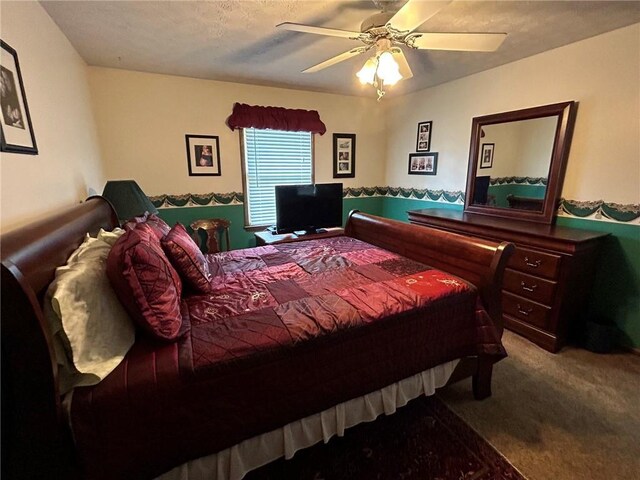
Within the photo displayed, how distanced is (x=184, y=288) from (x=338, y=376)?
968 millimetres

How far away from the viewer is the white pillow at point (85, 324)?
0.94 metres

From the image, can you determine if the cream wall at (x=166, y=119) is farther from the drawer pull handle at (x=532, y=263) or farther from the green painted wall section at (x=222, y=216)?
the drawer pull handle at (x=532, y=263)

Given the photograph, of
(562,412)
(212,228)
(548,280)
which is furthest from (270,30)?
(562,412)

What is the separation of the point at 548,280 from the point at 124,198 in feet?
11.2

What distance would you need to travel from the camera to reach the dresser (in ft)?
7.08

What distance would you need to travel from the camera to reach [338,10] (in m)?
1.83

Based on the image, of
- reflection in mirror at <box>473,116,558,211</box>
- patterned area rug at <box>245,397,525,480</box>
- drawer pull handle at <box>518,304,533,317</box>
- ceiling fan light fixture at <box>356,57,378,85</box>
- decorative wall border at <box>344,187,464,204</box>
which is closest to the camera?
patterned area rug at <box>245,397,525,480</box>

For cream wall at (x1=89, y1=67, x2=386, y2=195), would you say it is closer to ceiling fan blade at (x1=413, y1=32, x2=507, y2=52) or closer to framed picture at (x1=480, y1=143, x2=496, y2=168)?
framed picture at (x1=480, y1=143, x2=496, y2=168)

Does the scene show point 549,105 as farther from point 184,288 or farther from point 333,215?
point 184,288

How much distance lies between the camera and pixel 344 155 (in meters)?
4.18

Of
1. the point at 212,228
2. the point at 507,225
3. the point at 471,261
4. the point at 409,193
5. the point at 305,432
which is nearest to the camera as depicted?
the point at 305,432

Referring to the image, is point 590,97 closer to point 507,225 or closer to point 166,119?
point 507,225

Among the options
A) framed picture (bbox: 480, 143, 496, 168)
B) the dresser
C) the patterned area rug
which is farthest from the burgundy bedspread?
framed picture (bbox: 480, 143, 496, 168)

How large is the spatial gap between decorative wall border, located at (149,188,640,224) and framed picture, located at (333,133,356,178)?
25 cm
